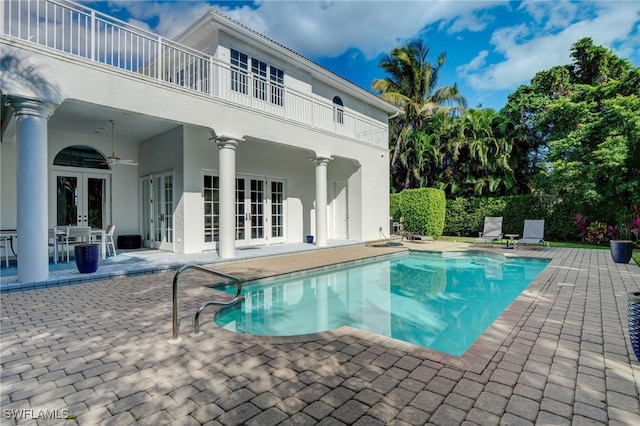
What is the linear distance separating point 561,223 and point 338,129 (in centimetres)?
1158

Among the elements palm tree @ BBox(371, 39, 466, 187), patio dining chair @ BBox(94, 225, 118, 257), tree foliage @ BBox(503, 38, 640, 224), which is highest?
palm tree @ BBox(371, 39, 466, 187)

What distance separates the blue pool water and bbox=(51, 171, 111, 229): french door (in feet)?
24.5

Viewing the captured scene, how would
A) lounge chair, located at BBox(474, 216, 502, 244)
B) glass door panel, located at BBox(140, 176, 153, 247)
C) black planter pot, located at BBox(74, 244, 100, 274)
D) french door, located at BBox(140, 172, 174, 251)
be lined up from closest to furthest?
black planter pot, located at BBox(74, 244, 100, 274)
french door, located at BBox(140, 172, 174, 251)
glass door panel, located at BBox(140, 176, 153, 247)
lounge chair, located at BBox(474, 216, 502, 244)

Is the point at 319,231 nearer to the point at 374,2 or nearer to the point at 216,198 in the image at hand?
the point at 216,198

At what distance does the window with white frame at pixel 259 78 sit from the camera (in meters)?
11.8

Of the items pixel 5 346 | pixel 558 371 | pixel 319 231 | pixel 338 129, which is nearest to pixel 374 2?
pixel 338 129

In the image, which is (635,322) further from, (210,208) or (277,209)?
(277,209)

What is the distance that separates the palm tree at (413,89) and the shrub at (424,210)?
5.22 m

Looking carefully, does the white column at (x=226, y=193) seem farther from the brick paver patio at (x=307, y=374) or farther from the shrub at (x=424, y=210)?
the shrub at (x=424, y=210)

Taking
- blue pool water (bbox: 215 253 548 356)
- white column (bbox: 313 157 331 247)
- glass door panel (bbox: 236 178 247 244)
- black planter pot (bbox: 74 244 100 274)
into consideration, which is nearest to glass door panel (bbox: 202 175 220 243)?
glass door panel (bbox: 236 178 247 244)

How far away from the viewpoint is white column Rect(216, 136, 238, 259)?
961 centimetres

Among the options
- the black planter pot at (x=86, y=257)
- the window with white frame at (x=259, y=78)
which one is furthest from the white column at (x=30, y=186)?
the window with white frame at (x=259, y=78)

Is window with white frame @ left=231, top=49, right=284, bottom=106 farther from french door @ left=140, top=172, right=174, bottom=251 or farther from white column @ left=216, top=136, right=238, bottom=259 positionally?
french door @ left=140, top=172, right=174, bottom=251

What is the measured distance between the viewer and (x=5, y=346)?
12.2 feet
